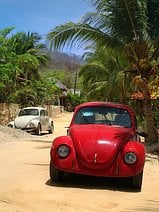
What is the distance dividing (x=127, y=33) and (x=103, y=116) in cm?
811

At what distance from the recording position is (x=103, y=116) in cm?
1017

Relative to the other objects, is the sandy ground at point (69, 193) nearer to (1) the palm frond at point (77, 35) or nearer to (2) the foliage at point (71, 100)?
(1) the palm frond at point (77, 35)

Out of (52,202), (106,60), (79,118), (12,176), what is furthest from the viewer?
(106,60)

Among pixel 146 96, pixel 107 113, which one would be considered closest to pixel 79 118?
pixel 107 113

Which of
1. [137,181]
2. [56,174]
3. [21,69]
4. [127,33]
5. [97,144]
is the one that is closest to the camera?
[97,144]

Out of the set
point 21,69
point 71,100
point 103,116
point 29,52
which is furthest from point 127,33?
point 71,100

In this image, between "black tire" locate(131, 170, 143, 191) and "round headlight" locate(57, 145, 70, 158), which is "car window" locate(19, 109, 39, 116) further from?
"black tire" locate(131, 170, 143, 191)

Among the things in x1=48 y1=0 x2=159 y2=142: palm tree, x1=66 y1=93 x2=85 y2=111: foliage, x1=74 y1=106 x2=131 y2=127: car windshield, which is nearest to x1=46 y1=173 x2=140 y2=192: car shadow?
x1=74 y1=106 x2=131 y2=127: car windshield

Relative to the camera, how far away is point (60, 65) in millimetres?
130500

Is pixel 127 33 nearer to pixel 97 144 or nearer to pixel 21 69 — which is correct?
pixel 97 144

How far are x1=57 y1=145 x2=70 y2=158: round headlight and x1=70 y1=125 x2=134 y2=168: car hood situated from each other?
17cm

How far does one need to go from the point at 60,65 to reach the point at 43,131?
102762mm

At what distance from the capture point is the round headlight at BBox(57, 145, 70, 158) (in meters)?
8.53

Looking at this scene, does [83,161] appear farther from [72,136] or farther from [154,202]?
[154,202]
